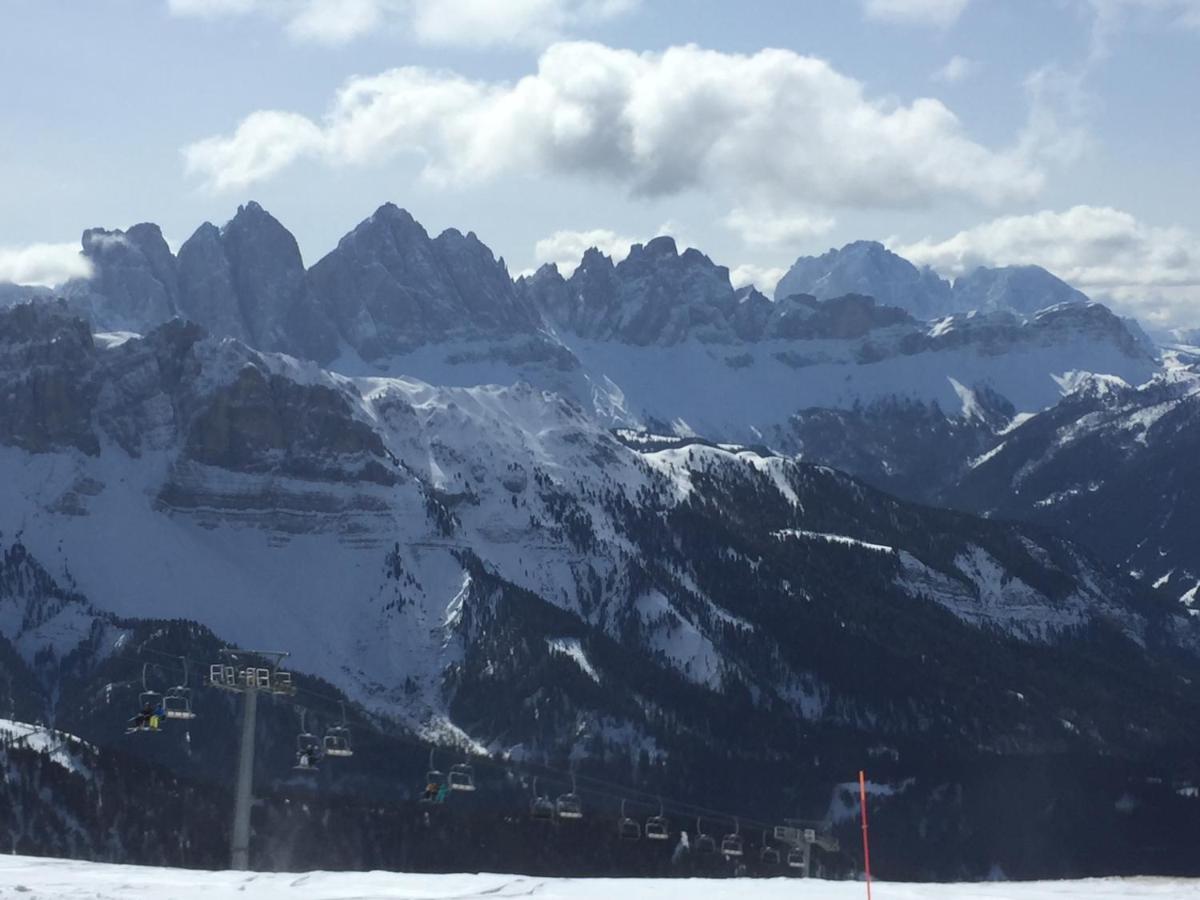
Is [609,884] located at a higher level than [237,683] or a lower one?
lower

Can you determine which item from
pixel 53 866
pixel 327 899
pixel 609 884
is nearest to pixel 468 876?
pixel 609 884

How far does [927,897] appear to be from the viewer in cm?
9600

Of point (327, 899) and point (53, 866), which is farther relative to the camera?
point (53, 866)

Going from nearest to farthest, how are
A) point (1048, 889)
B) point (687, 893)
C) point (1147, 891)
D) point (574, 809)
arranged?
point (687, 893), point (1147, 891), point (1048, 889), point (574, 809)

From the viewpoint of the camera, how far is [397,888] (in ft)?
297

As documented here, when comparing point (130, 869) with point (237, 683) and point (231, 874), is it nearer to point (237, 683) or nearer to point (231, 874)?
point (231, 874)

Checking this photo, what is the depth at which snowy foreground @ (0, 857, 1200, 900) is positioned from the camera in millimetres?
86438

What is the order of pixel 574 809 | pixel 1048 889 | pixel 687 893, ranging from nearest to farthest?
pixel 687 893 < pixel 1048 889 < pixel 574 809

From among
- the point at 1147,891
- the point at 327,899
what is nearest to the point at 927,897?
the point at 1147,891

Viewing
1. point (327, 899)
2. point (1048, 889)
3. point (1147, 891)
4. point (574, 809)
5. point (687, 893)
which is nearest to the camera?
point (327, 899)

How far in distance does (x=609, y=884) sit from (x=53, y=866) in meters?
25.6

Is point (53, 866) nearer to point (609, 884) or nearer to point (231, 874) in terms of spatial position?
point (231, 874)

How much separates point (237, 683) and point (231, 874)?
1953 centimetres

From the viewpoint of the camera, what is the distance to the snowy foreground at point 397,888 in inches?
3403
